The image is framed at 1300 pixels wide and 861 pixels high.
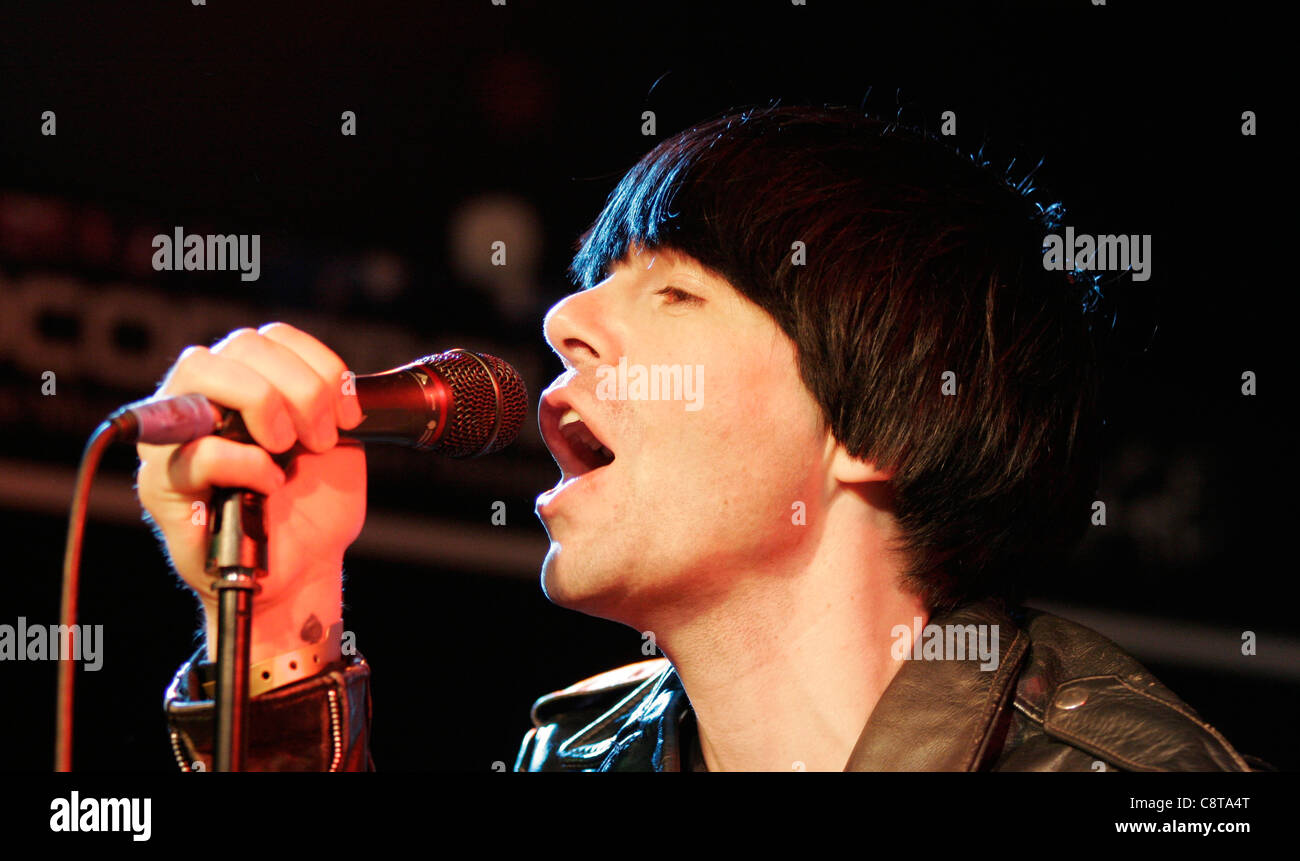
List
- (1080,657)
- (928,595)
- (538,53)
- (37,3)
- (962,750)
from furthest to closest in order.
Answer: (538,53) < (37,3) < (928,595) < (1080,657) < (962,750)

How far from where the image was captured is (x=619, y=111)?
9.26 ft

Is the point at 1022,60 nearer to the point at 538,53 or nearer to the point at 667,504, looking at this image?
the point at 538,53

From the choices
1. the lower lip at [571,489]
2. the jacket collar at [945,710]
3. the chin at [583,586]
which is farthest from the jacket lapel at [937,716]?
the lower lip at [571,489]

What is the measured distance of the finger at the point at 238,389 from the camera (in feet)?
4.24

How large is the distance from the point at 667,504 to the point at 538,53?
158 cm

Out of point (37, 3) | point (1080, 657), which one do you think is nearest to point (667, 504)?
point (1080, 657)

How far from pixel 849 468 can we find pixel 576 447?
456mm

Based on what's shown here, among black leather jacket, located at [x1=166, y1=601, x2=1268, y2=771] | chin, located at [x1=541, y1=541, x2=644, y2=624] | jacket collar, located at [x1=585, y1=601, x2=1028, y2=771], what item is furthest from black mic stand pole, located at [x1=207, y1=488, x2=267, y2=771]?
jacket collar, located at [x1=585, y1=601, x2=1028, y2=771]

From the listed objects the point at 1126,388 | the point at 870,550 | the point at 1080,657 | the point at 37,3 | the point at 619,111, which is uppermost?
the point at 37,3

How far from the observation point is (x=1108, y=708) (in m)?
1.59

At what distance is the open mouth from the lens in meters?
1.89

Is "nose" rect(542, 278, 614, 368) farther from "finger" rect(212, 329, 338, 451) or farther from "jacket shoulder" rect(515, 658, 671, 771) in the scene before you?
"jacket shoulder" rect(515, 658, 671, 771)

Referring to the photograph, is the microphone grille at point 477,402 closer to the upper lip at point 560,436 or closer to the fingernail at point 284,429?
the upper lip at point 560,436

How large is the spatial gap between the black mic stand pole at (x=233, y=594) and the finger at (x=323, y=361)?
161 mm
